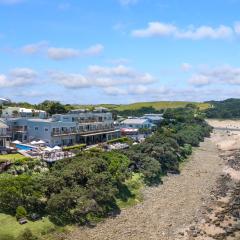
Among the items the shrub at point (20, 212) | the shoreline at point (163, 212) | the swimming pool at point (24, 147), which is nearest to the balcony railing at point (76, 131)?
the swimming pool at point (24, 147)

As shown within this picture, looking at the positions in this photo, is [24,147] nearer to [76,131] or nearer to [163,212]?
[76,131]

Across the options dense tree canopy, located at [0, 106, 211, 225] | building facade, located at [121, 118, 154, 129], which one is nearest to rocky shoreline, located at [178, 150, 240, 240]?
dense tree canopy, located at [0, 106, 211, 225]

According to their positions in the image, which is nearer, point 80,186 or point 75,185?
point 75,185

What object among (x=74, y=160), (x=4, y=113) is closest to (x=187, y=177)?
(x=74, y=160)

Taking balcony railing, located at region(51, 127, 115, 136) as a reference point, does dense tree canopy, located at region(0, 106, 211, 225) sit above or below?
below

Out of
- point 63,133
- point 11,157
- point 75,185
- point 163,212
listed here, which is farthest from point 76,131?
point 75,185

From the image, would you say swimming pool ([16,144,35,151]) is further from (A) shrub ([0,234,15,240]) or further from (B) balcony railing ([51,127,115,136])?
(A) shrub ([0,234,15,240])

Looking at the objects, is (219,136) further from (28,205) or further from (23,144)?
(28,205)

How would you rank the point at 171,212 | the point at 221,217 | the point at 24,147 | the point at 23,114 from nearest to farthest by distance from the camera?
the point at 221,217 < the point at 171,212 < the point at 24,147 < the point at 23,114
